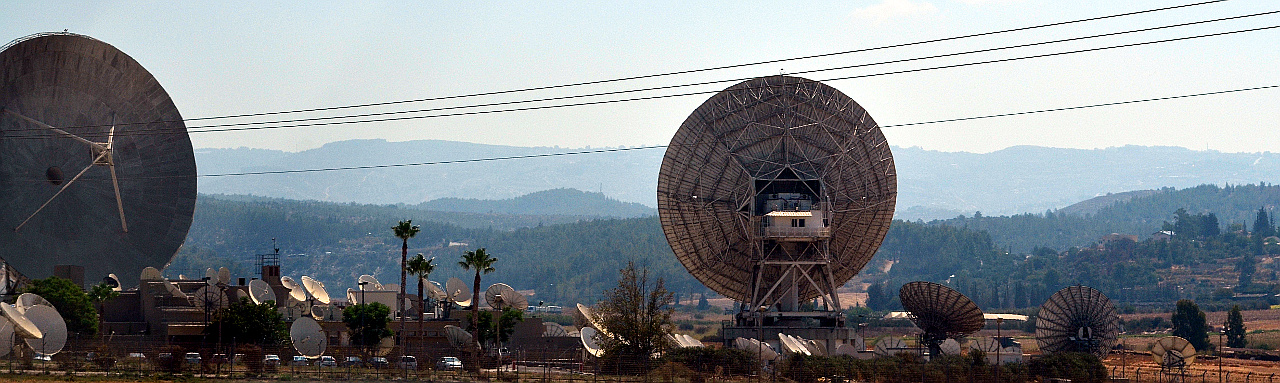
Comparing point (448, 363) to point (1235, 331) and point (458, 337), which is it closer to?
point (458, 337)

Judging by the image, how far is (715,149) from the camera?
105938 mm

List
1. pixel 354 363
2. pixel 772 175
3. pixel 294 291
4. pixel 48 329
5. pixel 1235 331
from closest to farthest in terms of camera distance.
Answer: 1. pixel 48 329
2. pixel 354 363
3. pixel 772 175
4. pixel 294 291
5. pixel 1235 331

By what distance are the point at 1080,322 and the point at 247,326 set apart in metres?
58.5

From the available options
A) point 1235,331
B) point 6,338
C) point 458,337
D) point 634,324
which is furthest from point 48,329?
point 1235,331

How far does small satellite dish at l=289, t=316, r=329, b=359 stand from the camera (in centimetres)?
8938

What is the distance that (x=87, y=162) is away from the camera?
100m

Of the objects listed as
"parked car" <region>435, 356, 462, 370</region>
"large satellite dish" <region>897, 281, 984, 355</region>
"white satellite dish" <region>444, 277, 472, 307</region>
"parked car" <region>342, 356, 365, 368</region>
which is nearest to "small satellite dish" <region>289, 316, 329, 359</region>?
"parked car" <region>342, 356, 365, 368</region>

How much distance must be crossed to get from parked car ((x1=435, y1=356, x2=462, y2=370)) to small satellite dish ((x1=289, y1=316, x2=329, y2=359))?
7.28 meters

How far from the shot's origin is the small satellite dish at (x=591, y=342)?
3674 inches

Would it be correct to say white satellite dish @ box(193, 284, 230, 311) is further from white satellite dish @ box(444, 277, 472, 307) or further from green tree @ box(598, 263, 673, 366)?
green tree @ box(598, 263, 673, 366)

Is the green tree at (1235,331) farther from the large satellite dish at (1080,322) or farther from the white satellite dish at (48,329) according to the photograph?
the white satellite dish at (48,329)

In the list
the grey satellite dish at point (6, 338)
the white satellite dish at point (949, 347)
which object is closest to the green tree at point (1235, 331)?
the white satellite dish at point (949, 347)

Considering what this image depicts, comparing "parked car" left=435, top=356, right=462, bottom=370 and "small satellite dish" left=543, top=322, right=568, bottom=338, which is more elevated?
"small satellite dish" left=543, top=322, right=568, bottom=338

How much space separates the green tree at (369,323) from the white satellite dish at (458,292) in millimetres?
13640
